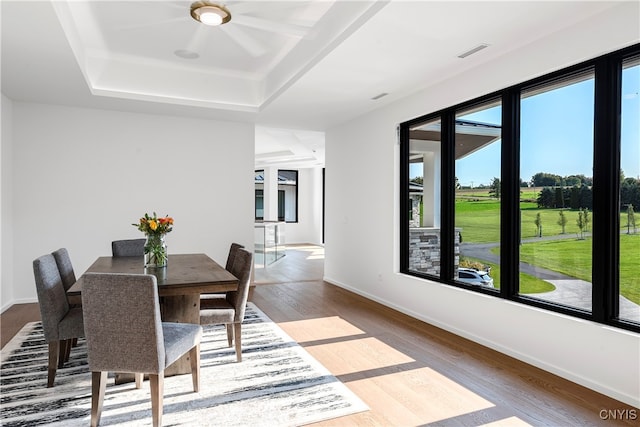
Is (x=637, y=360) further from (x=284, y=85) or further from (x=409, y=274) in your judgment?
(x=284, y=85)

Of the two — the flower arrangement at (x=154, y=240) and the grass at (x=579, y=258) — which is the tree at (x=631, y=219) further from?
the flower arrangement at (x=154, y=240)

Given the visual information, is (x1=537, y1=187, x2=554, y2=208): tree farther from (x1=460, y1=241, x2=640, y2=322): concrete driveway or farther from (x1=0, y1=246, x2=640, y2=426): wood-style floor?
(x1=0, y1=246, x2=640, y2=426): wood-style floor

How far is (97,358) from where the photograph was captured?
221 centimetres

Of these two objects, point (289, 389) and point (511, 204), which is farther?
point (511, 204)

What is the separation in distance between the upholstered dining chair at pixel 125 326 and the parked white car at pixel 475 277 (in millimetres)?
2893

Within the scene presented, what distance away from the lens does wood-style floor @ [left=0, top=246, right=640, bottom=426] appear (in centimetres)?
241

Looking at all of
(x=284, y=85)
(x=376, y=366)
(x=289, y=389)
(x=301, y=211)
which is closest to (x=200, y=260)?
(x=289, y=389)

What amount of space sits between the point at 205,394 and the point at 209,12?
9.20 feet

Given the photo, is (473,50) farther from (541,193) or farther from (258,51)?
(258,51)

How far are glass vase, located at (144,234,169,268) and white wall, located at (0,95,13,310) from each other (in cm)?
277

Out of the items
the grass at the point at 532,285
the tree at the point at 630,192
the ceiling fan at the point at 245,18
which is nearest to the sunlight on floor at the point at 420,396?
the grass at the point at 532,285

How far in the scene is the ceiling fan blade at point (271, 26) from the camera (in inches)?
141

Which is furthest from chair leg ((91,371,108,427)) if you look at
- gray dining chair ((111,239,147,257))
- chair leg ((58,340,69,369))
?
gray dining chair ((111,239,147,257))

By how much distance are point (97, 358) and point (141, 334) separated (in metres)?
0.30
